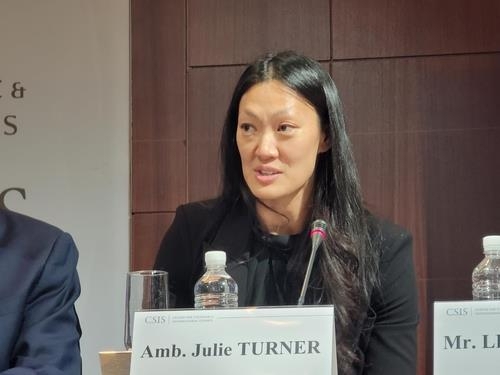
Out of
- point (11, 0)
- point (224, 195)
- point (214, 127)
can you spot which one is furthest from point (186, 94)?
point (224, 195)

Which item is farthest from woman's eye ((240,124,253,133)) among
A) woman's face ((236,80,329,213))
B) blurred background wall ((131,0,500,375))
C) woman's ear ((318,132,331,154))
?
blurred background wall ((131,0,500,375))

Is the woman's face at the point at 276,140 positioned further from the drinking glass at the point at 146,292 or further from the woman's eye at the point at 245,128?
the drinking glass at the point at 146,292

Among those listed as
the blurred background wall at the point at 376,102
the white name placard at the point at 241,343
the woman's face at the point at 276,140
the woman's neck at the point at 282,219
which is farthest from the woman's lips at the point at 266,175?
the blurred background wall at the point at 376,102

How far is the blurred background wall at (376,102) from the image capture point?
232 centimetres

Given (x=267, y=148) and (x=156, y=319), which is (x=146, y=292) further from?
(x=267, y=148)

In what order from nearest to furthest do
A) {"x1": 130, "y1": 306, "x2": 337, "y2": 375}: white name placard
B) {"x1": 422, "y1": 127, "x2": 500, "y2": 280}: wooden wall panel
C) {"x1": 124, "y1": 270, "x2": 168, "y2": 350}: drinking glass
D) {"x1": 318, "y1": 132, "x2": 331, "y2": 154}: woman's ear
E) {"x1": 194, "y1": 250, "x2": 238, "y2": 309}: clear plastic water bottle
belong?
1. {"x1": 130, "y1": 306, "x2": 337, "y2": 375}: white name placard
2. {"x1": 124, "y1": 270, "x2": 168, "y2": 350}: drinking glass
3. {"x1": 194, "y1": 250, "x2": 238, "y2": 309}: clear plastic water bottle
4. {"x1": 318, "y1": 132, "x2": 331, "y2": 154}: woman's ear
5. {"x1": 422, "y1": 127, "x2": 500, "y2": 280}: wooden wall panel

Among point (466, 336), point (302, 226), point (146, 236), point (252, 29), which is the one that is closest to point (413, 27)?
point (252, 29)

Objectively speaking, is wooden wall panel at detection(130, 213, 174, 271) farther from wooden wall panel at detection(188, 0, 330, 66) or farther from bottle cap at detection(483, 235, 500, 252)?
bottle cap at detection(483, 235, 500, 252)

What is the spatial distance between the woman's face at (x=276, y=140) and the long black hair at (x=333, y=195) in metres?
0.03

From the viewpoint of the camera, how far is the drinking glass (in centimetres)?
94

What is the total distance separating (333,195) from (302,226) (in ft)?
0.27

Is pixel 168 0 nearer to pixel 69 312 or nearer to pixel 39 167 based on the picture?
pixel 39 167

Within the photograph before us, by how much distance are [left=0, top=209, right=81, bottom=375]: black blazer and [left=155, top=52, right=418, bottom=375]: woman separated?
A: 1.01ft

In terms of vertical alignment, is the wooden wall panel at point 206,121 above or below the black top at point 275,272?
above
